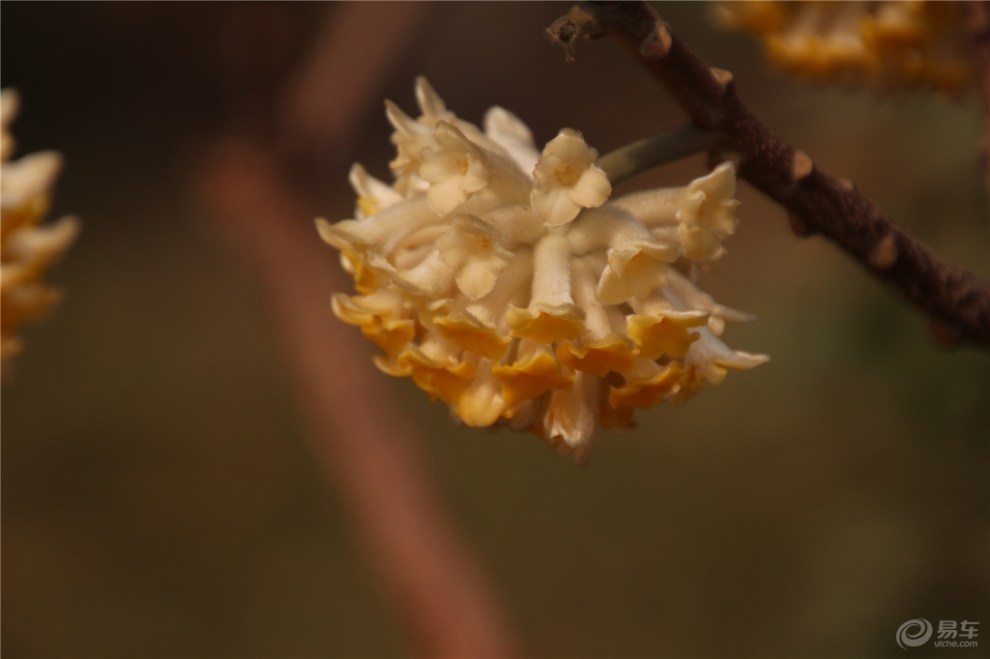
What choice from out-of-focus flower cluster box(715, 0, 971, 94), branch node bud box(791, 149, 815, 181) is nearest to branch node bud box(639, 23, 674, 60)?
branch node bud box(791, 149, 815, 181)

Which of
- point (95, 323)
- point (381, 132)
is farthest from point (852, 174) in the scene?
point (95, 323)

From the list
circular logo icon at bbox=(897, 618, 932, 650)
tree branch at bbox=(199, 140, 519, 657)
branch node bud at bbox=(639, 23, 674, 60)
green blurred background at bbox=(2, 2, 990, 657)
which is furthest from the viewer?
tree branch at bbox=(199, 140, 519, 657)

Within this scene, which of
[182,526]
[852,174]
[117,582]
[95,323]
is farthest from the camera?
[95,323]

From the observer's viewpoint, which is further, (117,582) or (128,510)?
(128,510)

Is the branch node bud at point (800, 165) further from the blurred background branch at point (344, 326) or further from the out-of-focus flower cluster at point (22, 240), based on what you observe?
the blurred background branch at point (344, 326)

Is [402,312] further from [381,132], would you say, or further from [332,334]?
[381,132]

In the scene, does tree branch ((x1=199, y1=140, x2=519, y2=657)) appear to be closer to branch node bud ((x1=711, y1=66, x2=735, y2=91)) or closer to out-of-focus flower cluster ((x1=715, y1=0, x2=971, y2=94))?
out-of-focus flower cluster ((x1=715, y1=0, x2=971, y2=94))
